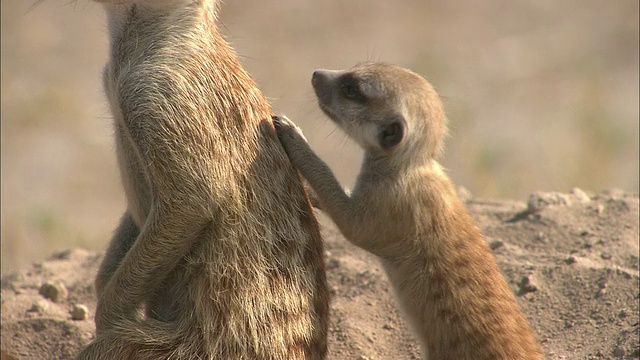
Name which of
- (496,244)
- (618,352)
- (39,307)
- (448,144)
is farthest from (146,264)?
(448,144)

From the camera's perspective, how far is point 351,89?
5.16 metres

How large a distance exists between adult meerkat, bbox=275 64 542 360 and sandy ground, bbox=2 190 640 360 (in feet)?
2.88

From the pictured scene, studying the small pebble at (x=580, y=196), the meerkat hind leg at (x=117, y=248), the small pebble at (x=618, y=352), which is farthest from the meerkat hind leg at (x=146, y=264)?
the small pebble at (x=580, y=196)

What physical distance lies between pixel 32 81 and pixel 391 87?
1133 centimetres

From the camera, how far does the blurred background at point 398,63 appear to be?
12.5 m

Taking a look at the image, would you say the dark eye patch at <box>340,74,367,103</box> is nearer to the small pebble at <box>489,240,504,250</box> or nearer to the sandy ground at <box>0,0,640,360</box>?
the sandy ground at <box>0,0,640,360</box>

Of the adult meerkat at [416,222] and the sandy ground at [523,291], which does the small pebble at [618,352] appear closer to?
the sandy ground at [523,291]

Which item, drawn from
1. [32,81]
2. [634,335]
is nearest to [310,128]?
[32,81]

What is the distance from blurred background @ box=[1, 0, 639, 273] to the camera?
41.0 feet

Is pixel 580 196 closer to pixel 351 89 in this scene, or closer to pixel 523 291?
pixel 523 291

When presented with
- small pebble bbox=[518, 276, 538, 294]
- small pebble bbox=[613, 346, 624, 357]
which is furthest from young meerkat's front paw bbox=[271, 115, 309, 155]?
small pebble bbox=[613, 346, 624, 357]

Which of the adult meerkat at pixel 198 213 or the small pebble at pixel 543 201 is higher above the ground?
the small pebble at pixel 543 201

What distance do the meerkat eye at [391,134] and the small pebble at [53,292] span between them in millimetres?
2994

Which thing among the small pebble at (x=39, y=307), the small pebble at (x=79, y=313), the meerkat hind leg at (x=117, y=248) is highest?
the meerkat hind leg at (x=117, y=248)
